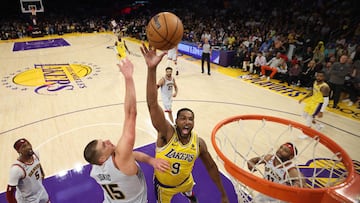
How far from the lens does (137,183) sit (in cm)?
219

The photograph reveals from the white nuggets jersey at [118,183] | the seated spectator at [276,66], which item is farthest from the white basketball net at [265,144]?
the seated spectator at [276,66]

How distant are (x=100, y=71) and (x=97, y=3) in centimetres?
2047

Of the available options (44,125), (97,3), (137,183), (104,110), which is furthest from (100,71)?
(97,3)

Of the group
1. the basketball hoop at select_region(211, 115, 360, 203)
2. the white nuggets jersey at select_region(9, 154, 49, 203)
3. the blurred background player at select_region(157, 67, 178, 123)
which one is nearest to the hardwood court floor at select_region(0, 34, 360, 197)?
the basketball hoop at select_region(211, 115, 360, 203)

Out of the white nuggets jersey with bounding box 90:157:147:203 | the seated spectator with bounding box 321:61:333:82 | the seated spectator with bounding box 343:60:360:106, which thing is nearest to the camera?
the white nuggets jersey with bounding box 90:157:147:203

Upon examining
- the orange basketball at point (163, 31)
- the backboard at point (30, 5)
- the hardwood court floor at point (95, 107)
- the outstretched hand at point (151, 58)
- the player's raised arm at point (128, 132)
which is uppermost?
the backboard at point (30, 5)

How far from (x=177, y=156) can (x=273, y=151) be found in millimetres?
2993

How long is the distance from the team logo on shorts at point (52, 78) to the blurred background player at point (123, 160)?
7.11m

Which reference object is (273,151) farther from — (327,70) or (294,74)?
(294,74)

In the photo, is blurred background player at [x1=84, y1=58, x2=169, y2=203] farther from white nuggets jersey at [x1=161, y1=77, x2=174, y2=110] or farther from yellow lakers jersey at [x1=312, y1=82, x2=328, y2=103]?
yellow lakers jersey at [x1=312, y1=82, x2=328, y2=103]

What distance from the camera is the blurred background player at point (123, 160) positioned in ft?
6.25

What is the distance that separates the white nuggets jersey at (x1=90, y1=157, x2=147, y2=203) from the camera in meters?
2.05

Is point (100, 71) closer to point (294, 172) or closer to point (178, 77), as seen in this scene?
point (178, 77)

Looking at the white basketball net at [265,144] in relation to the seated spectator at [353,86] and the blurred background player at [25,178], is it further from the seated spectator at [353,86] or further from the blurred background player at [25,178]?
the seated spectator at [353,86]
